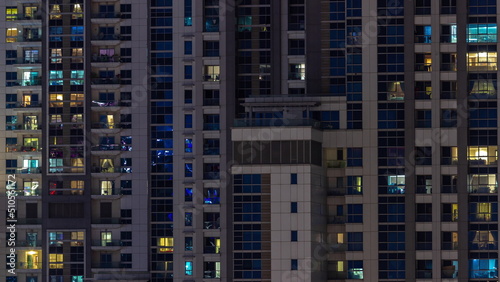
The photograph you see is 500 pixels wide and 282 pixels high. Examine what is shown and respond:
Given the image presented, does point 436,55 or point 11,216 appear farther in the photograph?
point 11,216

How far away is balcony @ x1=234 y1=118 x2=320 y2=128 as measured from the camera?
173 m

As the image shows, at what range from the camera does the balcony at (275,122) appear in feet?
567

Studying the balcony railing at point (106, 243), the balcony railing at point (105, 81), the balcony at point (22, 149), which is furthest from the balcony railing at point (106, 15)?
the balcony railing at point (106, 243)

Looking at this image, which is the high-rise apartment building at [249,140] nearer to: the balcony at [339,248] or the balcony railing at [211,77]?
the balcony at [339,248]

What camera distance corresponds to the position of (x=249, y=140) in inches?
6831

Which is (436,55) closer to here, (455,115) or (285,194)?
(455,115)

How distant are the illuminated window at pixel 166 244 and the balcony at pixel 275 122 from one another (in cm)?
1863

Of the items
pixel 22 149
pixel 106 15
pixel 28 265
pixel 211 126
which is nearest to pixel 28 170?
pixel 22 149

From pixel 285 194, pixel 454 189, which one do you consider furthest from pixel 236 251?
pixel 454 189

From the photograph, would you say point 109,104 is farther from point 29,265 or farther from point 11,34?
point 29,265

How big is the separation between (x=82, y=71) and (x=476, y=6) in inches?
1573

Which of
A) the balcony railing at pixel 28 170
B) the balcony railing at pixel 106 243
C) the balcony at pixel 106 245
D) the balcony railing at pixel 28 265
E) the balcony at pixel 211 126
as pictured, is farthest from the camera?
the balcony railing at pixel 28 170

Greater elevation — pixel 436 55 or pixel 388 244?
pixel 436 55

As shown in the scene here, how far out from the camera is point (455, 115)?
174 meters
